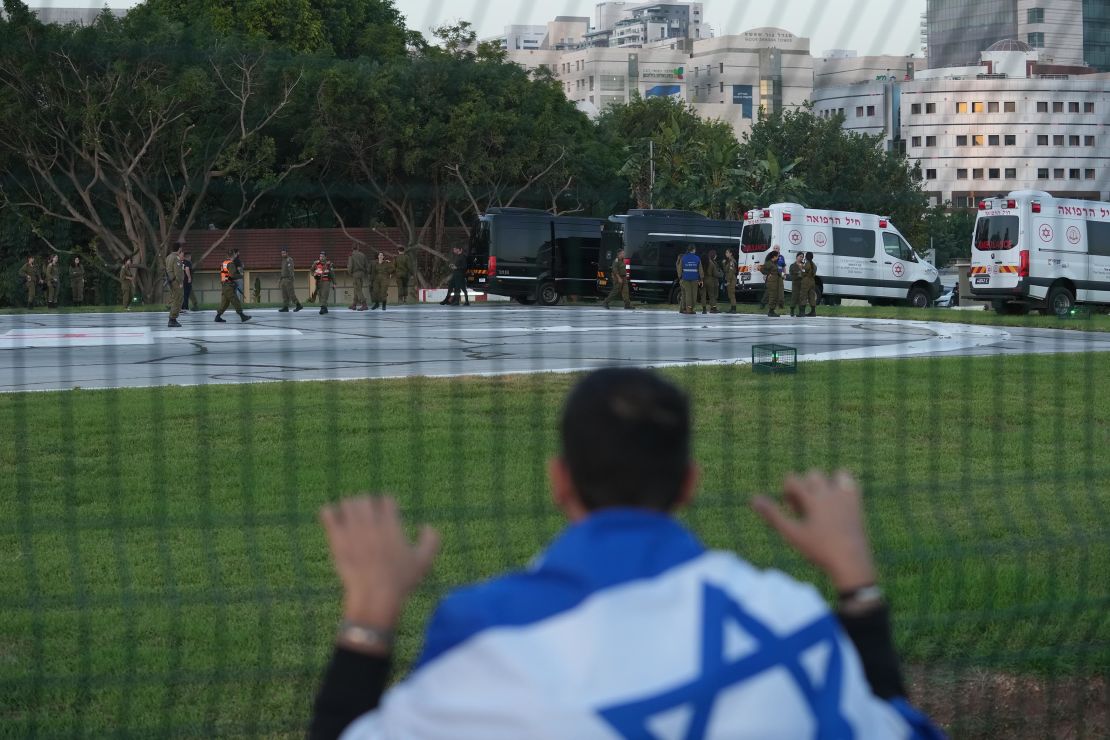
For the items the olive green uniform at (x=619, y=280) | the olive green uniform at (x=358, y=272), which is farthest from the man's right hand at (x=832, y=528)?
the olive green uniform at (x=619, y=280)

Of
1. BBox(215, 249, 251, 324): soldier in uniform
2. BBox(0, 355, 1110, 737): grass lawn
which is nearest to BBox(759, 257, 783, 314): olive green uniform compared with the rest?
BBox(215, 249, 251, 324): soldier in uniform

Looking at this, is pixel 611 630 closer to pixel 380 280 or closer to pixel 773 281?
pixel 773 281

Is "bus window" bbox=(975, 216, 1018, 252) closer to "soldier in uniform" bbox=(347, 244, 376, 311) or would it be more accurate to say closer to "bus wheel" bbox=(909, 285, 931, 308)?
"bus wheel" bbox=(909, 285, 931, 308)

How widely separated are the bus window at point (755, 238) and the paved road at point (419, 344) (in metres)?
6.66

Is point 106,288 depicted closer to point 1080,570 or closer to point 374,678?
point 1080,570

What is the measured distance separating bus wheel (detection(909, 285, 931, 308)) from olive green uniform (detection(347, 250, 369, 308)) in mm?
11761

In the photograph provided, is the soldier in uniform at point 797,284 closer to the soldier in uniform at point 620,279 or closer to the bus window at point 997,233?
the bus window at point 997,233

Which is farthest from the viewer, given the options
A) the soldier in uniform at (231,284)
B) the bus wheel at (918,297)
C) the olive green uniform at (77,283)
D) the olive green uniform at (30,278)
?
the olive green uniform at (77,283)

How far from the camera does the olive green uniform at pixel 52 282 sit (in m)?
37.4

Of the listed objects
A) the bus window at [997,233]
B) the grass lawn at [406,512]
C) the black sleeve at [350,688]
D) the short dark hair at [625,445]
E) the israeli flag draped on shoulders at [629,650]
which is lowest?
the grass lawn at [406,512]

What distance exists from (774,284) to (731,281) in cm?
291

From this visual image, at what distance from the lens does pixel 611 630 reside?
169 centimetres

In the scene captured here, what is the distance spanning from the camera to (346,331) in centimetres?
2072

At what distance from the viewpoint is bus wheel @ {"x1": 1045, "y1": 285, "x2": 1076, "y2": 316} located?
26.4m
